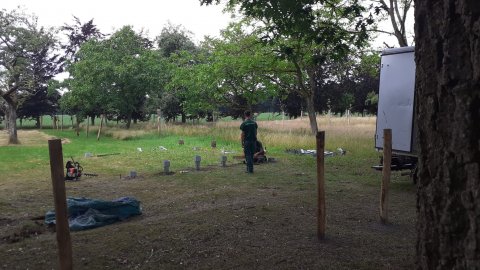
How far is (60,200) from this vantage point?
11.4 ft

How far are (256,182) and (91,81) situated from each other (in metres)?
25.9

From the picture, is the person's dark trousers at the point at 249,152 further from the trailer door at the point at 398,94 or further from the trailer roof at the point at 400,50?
the trailer roof at the point at 400,50

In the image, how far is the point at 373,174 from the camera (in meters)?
12.1

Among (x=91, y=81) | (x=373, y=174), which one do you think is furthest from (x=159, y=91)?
(x=373, y=174)

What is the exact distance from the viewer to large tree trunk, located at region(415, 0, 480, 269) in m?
2.22

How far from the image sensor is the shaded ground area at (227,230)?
484 cm

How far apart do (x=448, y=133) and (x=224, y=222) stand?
4274 mm

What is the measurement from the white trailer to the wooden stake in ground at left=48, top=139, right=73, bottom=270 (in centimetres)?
733

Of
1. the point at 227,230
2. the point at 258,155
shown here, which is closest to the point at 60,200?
the point at 227,230

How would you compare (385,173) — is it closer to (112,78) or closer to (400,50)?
(400,50)

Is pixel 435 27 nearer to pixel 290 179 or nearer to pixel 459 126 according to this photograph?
pixel 459 126

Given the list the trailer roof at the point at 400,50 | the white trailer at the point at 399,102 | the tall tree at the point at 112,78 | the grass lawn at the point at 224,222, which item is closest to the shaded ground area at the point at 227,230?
the grass lawn at the point at 224,222

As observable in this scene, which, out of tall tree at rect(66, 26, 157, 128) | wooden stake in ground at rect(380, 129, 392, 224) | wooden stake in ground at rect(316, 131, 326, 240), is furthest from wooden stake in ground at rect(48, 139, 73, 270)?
tall tree at rect(66, 26, 157, 128)

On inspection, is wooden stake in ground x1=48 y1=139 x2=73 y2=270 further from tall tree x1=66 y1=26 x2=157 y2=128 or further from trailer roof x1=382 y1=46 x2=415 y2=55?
tall tree x1=66 y1=26 x2=157 y2=128
